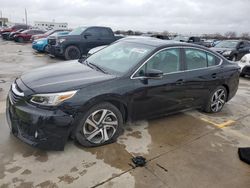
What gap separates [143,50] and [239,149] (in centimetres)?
214

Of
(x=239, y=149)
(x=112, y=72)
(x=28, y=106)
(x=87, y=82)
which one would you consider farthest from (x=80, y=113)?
(x=239, y=149)

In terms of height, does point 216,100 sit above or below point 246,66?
below

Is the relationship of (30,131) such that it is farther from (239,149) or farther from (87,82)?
(239,149)

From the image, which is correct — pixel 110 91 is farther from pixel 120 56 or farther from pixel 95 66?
pixel 120 56

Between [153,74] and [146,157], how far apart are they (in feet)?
3.98

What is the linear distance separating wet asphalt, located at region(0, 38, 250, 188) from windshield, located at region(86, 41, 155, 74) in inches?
42.4

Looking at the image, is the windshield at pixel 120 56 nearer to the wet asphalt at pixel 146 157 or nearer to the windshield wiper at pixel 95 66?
the windshield wiper at pixel 95 66

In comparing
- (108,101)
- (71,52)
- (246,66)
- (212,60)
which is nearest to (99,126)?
(108,101)

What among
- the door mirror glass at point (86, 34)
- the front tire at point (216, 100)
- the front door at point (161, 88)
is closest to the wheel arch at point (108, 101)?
the front door at point (161, 88)

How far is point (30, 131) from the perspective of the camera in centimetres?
301

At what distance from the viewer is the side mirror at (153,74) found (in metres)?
3.64

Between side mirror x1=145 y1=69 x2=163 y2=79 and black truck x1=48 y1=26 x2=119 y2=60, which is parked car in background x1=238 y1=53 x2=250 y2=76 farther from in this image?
side mirror x1=145 y1=69 x2=163 y2=79

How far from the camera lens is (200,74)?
4.57 m

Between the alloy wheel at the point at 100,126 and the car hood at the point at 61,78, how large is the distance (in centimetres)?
47
